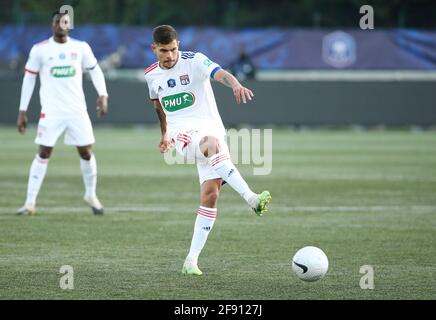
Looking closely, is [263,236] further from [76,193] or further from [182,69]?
[76,193]

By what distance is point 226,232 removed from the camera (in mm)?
11758

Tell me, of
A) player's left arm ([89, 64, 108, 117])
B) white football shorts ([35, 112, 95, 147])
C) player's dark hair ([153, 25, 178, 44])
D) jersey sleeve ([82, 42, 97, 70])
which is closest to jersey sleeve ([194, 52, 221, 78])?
player's dark hair ([153, 25, 178, 44])

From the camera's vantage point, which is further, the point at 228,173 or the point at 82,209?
the point at 82,209

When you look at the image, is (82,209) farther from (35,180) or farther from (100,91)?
(100,91)

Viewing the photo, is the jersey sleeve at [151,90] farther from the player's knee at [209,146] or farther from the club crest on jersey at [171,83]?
the player's knee at [209,146]

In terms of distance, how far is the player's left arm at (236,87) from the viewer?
8367 mm

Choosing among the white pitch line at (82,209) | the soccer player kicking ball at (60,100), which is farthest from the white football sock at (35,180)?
the white pitch line at (82,209)

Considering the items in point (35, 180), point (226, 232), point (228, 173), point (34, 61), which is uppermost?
point (34, 61)

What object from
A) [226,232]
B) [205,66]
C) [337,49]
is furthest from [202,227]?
[337,49]

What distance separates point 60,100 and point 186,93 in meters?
4.47

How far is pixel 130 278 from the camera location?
855cm

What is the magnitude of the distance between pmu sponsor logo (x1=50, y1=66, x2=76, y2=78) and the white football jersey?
4.22 meters

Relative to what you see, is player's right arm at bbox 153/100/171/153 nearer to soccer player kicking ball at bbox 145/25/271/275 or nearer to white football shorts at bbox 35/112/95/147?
soccer player kicking ball at bbox 145/25/271/275

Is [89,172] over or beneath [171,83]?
beneath
